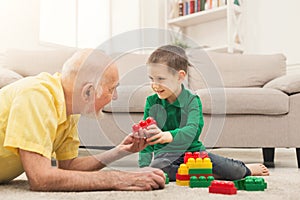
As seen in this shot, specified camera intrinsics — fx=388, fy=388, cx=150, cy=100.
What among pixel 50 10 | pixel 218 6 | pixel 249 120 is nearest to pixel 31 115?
pixel 249 120

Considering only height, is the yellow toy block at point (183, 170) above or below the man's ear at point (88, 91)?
below

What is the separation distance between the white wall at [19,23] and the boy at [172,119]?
84.2 inches

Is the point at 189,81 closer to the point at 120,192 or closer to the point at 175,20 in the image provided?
the point at 120,192

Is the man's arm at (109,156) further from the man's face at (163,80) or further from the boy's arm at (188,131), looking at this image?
the man's face at (163,80)

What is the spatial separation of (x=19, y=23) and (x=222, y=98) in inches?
88.0

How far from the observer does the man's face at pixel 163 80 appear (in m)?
1.12

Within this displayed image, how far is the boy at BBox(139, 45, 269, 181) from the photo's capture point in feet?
3.68

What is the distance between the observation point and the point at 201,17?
3920 mm

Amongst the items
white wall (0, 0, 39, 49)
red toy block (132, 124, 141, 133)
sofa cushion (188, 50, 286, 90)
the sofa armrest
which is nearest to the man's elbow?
red toy block (132, 124, 141, 133)

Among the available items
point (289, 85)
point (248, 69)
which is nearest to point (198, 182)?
point (289, 85)

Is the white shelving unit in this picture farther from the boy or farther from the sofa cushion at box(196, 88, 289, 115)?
the boy

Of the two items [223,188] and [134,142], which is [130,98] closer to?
[134,142]

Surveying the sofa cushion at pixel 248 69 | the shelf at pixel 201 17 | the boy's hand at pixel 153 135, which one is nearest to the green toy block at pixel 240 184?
the boy's hand at pixel 153 135

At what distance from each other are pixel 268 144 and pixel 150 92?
1.01 meters
